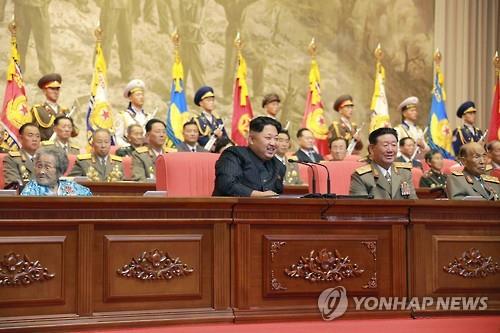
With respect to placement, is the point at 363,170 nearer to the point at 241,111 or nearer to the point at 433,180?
the point at 433,180

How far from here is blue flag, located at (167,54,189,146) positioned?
1050 cm

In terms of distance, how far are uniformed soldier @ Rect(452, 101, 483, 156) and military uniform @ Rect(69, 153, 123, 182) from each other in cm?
456

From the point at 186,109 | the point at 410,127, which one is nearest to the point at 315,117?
the point at 410,127

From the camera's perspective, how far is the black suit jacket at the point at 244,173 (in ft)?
16.6

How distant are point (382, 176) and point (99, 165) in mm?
3285

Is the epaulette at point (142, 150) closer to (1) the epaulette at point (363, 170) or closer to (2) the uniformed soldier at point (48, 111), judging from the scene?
(2) the uniformed soldier at point (48, 111)

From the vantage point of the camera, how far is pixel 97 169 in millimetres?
7930

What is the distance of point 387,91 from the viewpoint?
13391 mm

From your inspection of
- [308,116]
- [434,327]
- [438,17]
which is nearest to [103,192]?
[434,327]

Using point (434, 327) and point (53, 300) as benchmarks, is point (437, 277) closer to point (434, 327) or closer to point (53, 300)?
point (434, 327)

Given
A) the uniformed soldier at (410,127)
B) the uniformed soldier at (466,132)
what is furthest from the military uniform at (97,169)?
the uniformed soldier at (466,132)

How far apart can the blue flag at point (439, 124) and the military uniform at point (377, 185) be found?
5936 mm

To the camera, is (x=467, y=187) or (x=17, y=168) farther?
(x=17, y=168)

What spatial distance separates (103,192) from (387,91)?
7.01 m
